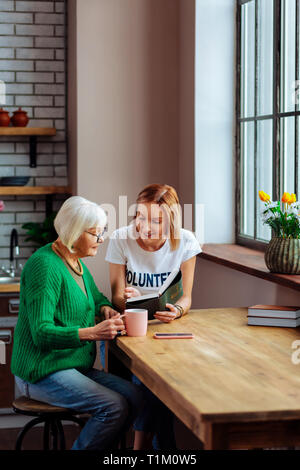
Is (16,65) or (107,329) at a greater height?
(16,65)

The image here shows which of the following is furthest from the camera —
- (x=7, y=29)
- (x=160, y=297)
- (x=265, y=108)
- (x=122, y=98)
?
(x=7, y=29)

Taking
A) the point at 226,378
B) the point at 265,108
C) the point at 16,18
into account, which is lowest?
the point at 226,378

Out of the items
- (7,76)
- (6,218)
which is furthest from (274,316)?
(7,76)

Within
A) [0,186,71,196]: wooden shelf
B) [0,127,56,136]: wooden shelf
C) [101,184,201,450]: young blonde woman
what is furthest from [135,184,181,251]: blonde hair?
[0,127,56,136]: wooden shelf

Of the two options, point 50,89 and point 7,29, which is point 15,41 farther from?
point 50,89

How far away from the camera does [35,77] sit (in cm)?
457

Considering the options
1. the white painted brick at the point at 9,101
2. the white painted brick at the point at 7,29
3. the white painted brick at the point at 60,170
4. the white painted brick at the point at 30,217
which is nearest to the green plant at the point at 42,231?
the white painted brick at the point at 30,217

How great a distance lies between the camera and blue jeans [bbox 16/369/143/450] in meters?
2.48

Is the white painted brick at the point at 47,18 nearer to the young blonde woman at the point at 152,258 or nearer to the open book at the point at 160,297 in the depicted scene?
the young blonde woman at the point at 152,258

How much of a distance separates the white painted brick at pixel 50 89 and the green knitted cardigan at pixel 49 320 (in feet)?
7.24

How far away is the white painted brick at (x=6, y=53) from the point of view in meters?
4.51

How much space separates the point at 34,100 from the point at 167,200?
2.01 m

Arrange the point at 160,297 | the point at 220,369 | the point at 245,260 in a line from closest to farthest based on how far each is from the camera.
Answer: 1. the point at 220,369
2. the point at 160,297
3. the point at 245,260

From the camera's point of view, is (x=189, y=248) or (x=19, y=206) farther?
(x=19, y=206)
